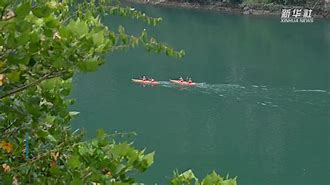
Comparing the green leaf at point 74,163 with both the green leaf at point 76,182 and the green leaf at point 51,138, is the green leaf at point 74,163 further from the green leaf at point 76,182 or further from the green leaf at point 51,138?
the green leaf at point 51,138

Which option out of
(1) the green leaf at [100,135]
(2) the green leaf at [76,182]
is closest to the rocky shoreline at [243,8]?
(1) the green leaf at [100,135]

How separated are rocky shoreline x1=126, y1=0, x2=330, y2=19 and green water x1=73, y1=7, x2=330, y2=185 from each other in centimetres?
750

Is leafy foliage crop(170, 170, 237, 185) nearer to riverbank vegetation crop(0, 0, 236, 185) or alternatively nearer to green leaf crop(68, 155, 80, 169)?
riverbank vegetation crop(0, 0, 236, 185)

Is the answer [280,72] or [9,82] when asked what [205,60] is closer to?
[280,72]

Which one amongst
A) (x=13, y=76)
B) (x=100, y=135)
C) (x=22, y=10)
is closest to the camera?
(x=22, y=10)

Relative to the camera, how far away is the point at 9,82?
1.16 meters

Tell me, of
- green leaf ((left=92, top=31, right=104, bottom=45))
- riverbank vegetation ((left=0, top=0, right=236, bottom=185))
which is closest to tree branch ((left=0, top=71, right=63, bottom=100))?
riverbank vegetation ((left=0, top=0, right=236, bottom=185))

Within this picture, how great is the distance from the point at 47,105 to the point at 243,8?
1325 inches

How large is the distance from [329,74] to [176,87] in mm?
5852

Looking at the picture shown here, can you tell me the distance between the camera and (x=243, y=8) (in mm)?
34281

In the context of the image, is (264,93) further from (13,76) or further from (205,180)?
(13,76)

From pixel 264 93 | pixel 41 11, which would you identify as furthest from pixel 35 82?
pixel 264 93

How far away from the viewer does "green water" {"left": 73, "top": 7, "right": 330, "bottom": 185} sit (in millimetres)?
12742

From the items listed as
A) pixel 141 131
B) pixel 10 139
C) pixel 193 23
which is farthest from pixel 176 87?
pixel 10 139
